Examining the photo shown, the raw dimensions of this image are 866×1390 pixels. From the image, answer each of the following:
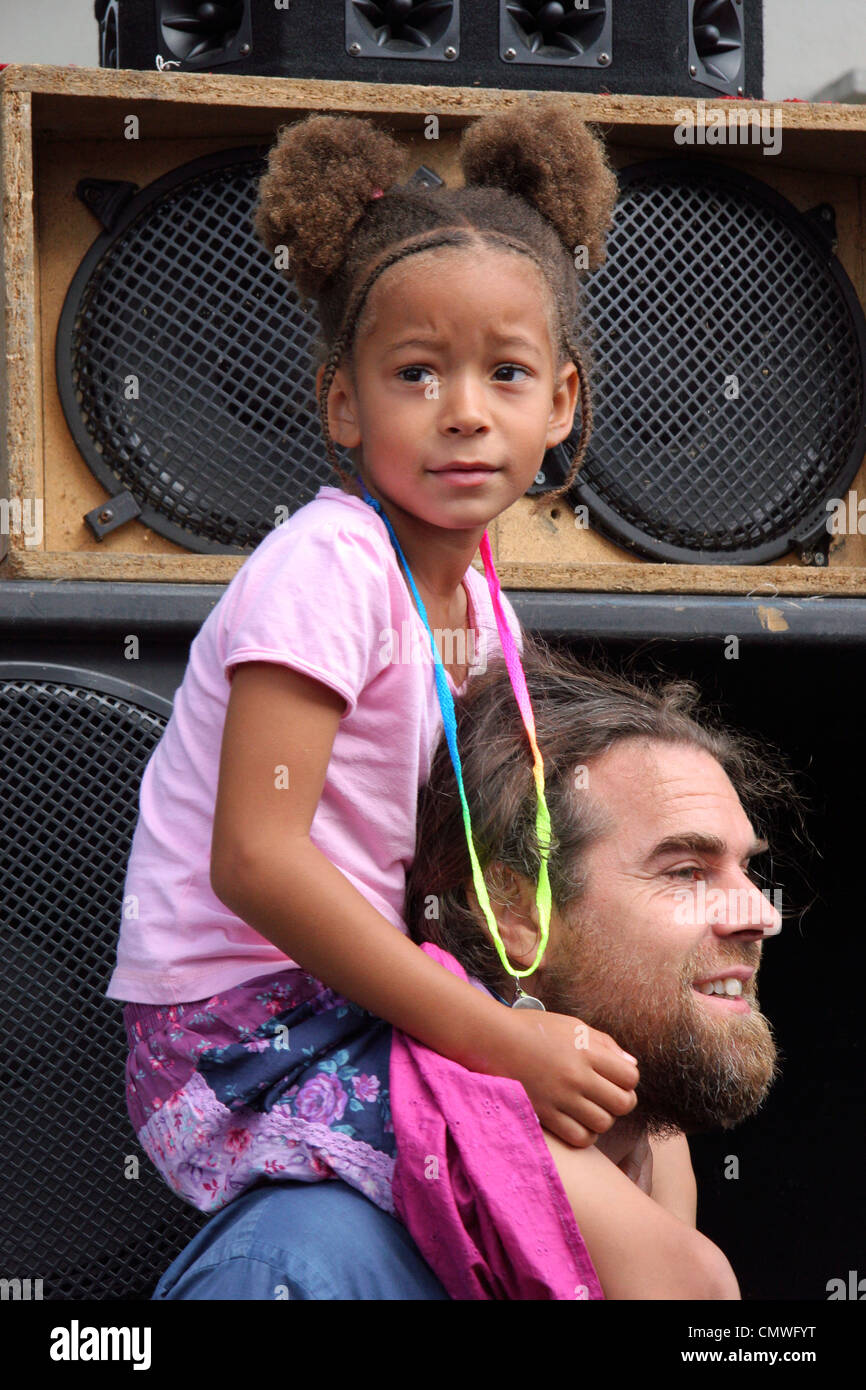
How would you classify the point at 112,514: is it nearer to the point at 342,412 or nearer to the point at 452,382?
the point at 342,412

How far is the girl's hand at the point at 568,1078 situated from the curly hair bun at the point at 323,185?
0.54m

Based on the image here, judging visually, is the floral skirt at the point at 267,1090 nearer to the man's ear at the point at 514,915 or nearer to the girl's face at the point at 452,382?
the man's ear at the point at 514,915

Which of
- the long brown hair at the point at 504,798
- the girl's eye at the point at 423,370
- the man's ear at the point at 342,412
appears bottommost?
the long brown hair at the point at 504,798

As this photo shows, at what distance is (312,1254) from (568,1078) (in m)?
0.18

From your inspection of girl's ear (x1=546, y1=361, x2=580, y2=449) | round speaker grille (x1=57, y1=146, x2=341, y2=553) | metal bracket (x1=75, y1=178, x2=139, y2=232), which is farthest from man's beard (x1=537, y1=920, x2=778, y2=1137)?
metal bracket (x1=75, y1=178, x2=139, y2=232)

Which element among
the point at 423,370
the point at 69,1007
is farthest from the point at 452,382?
the point at 69,1007

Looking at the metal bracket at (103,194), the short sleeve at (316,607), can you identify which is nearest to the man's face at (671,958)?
the short sleeve at (316,607)

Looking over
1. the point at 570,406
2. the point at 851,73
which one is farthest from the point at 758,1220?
the point at 851,73

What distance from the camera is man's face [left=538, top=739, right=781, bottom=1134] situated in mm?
1054

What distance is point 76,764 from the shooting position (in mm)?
1246

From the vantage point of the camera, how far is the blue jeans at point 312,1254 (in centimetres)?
92

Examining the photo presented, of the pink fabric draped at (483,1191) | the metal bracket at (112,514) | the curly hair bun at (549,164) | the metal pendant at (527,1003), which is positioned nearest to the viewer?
the pink fabric draped at (483,1191)

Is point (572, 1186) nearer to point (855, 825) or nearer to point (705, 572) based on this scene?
point (705, 572)
